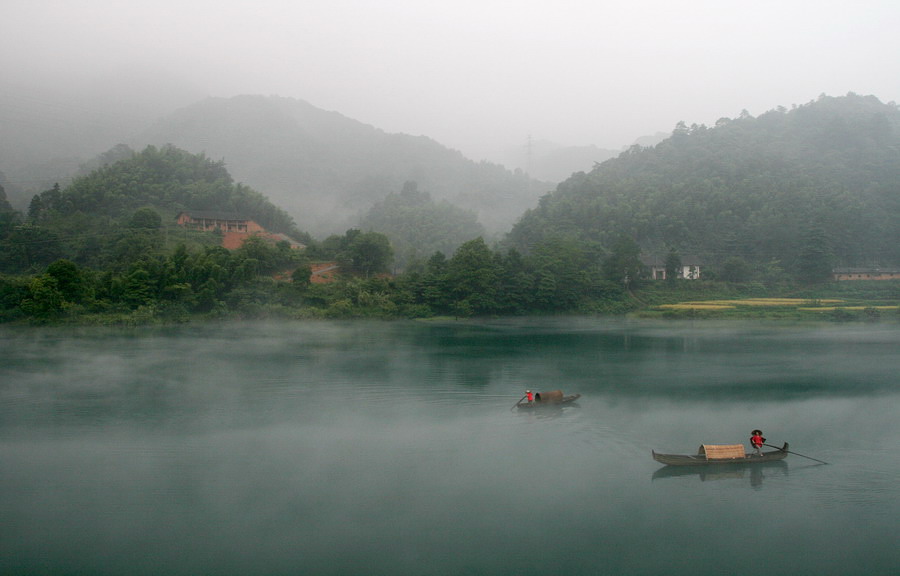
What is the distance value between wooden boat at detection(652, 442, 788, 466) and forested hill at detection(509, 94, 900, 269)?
37.4 metres

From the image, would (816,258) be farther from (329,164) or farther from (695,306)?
(329,164)

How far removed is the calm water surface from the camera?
23.1 feet

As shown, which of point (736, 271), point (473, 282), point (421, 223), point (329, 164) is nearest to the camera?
point (473, 282)

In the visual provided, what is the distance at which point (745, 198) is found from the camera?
5297cm

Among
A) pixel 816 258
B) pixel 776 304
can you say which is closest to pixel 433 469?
pixel 776 304

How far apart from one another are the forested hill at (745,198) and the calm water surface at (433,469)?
30.5 m

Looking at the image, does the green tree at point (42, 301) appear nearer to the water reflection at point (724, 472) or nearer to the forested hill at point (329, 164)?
the water reflection at point (724, 472)

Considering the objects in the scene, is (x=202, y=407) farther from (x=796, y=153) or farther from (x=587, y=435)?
(x=796, y=153)

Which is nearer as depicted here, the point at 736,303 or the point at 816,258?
the point at 736,303

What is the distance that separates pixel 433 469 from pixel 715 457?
4.36m

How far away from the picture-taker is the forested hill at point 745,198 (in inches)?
1875

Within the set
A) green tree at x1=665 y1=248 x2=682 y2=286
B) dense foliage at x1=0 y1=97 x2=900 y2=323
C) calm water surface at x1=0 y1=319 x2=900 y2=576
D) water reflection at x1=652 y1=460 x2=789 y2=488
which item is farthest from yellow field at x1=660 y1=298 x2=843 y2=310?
water reflection at x1=652 y1=460 x2=789 y2=488

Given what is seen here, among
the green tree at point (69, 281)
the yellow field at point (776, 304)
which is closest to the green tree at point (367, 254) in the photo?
the green tree at point (69, 281)

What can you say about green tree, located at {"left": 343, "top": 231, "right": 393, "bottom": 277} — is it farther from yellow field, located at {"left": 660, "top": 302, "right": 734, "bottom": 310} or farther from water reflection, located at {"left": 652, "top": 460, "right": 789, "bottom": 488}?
water reflection, located at {"left": 652, "top": 460, "right": 789, "bottom": 488}
